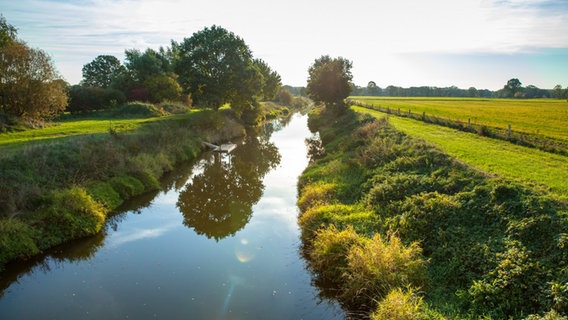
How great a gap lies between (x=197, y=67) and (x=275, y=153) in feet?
46.0

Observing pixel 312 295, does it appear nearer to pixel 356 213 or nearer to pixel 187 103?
pixel 356 213

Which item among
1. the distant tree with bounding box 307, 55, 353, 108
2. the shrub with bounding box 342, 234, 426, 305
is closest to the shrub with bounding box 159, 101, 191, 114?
the distant tree with bounding box 307, 55, 353, 108

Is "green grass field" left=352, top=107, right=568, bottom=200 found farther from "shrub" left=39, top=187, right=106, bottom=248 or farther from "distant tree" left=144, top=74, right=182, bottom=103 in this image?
"distant tree" left=144, top=74, right=182, bottom=103

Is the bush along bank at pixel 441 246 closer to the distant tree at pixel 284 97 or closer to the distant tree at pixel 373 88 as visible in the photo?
the distant tree at pixel 284 97

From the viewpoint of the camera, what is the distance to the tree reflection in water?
16680 millimetres

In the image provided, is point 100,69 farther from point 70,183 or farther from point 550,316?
point 550,316

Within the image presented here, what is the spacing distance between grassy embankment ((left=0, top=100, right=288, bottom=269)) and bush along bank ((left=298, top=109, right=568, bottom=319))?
10017 millimetres

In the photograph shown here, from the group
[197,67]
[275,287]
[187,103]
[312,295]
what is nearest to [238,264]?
[275,287]

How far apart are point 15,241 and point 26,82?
780 inches

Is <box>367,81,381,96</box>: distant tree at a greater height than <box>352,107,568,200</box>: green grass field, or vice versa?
<box>367,81,381,96</box>: distant tree

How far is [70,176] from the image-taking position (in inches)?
659

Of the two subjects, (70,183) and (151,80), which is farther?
(151,80)

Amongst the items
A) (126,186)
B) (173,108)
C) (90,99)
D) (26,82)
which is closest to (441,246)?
(126,186)

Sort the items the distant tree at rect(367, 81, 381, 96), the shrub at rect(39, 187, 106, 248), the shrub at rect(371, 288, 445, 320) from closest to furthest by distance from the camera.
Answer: the shrub at rect(371, 288, 445, 320), the shrub at rect(39, 187, 106, 248), the distant tree at rect(367, 81, 381, 96)
